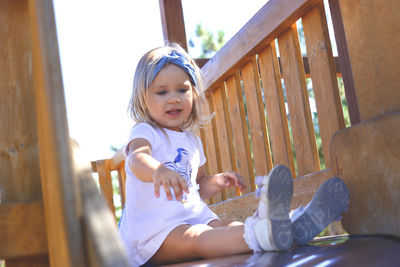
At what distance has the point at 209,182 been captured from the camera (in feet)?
8.61

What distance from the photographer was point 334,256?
1409mm

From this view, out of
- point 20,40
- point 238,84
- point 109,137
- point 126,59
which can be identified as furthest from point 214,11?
point 20,40

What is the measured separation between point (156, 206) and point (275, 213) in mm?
735

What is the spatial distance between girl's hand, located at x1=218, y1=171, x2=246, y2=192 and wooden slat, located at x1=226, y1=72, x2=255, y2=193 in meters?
1.09

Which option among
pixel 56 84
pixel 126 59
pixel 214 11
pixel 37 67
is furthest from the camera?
pixel 126 59

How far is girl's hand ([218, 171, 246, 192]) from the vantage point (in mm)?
2288

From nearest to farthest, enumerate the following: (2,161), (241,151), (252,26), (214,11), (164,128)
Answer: (2,161) < (164,128) < (252,26) < (241,151) < (214,11)

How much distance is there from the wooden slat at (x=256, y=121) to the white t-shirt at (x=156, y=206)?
2.87ft

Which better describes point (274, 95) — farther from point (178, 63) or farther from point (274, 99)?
point (178, 63)

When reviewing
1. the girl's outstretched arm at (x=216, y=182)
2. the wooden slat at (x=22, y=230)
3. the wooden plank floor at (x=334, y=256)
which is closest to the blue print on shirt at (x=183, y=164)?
the girl's outstretched arm at (x=216, y=182)

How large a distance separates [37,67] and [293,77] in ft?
7.15

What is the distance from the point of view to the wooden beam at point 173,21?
13.3 feet

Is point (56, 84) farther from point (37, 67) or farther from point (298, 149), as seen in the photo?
point (298, 149)

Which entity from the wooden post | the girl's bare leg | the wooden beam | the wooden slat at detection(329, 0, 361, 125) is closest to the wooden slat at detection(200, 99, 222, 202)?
the wooden beam
